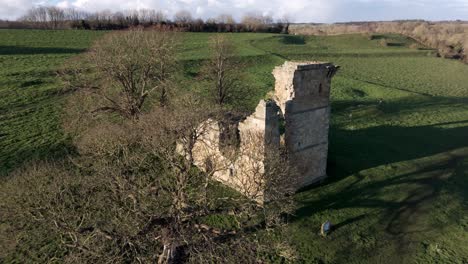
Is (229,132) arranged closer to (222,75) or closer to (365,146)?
(222,75)

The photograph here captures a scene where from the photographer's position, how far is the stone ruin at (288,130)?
1714 cm

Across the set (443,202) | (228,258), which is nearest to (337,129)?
(443,202)

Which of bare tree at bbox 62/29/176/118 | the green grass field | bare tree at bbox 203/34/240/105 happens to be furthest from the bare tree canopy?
the green grass field

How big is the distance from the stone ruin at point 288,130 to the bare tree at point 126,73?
6286 mm

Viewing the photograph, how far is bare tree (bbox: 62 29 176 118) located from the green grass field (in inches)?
163

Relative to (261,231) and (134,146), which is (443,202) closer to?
(261,231)

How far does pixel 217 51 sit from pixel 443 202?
739 inches

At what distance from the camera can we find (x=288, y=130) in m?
18.6

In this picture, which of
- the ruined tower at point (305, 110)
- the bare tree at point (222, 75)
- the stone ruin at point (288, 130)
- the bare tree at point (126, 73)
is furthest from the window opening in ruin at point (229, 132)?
the bare tree at point (222, 75)

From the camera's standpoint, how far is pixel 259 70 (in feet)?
153

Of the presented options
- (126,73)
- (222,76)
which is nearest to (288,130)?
(222,76)

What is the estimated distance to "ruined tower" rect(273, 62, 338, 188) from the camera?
1817 centimetres

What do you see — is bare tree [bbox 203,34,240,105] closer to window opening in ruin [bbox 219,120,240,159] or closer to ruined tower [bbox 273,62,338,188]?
window opening in ruin [bbox 219,120,240,159]

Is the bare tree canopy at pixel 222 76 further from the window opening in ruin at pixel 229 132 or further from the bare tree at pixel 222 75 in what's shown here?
the window opening in ruin at pixel 229 132
